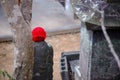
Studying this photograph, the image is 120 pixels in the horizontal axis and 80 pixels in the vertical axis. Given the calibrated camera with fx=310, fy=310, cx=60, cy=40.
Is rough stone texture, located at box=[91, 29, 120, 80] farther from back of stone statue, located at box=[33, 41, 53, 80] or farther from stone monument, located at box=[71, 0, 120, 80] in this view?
back of stone statue, located at box=[33, 41, 53, 80]

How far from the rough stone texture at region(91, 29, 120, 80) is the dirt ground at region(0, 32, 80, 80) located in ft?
13.1

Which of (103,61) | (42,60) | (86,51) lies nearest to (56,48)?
(42,60)

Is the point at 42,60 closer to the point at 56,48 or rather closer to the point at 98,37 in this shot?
the point at 98,37

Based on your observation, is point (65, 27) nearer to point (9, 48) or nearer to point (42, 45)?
point (9, 48)

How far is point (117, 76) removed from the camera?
3.44m

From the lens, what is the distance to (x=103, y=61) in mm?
3422

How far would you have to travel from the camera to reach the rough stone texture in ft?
11.0

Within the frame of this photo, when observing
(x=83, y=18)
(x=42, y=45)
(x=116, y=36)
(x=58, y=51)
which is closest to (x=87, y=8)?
(x=83, y=18)

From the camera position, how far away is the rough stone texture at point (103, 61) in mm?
3359

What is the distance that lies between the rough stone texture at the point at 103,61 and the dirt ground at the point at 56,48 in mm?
3995

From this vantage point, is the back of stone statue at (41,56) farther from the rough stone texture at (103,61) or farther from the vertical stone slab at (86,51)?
the rough stone texture at (103,61)

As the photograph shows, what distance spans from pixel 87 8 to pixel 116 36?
1.49 feet

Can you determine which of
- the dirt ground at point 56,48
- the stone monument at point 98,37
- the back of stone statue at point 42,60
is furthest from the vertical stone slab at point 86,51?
the dirt ground at point 56,48

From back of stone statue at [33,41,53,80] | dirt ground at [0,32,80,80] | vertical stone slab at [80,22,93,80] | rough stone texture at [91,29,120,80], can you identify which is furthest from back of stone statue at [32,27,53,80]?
dirt ground at [0,32,80,80]
